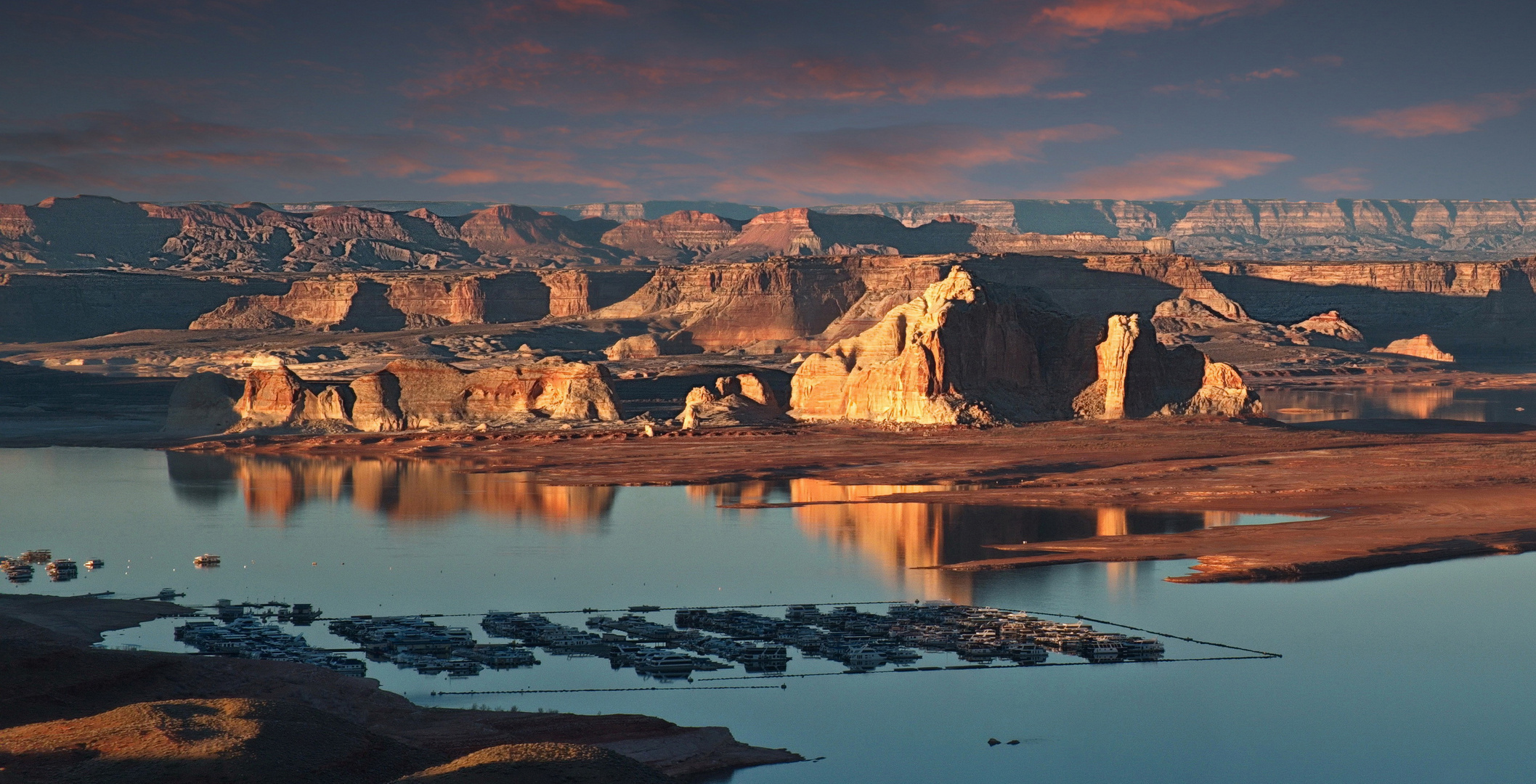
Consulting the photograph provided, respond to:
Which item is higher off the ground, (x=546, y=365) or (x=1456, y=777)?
(x=546, y=365)

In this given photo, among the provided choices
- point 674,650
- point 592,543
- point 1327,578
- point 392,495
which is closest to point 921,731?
point 674,650

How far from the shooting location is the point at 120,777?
31641mm

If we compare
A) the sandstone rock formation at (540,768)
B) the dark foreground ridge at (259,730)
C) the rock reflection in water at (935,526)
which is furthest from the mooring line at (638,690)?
the rock reflection in water at (935,526)

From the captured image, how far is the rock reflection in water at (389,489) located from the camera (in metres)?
82.2

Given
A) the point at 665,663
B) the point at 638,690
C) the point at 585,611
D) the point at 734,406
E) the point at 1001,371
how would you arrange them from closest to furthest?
the point at 638,690 → the point at 665,663 → the point at 585,611 → the point at 1001,371 → the point at 734,406

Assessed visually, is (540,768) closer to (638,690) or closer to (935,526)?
(638,690)

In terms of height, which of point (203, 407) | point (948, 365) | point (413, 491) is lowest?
point (413, 491)

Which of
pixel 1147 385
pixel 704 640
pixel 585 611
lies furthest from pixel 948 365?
pixel 704 640

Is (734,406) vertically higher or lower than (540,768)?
higher

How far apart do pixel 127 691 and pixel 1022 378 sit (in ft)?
292

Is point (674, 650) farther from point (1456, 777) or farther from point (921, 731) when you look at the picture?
point (1456, 777)

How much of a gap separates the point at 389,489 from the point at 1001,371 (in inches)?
1903

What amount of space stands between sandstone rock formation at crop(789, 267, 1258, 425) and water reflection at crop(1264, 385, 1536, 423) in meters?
12.7

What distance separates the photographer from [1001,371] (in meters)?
123
